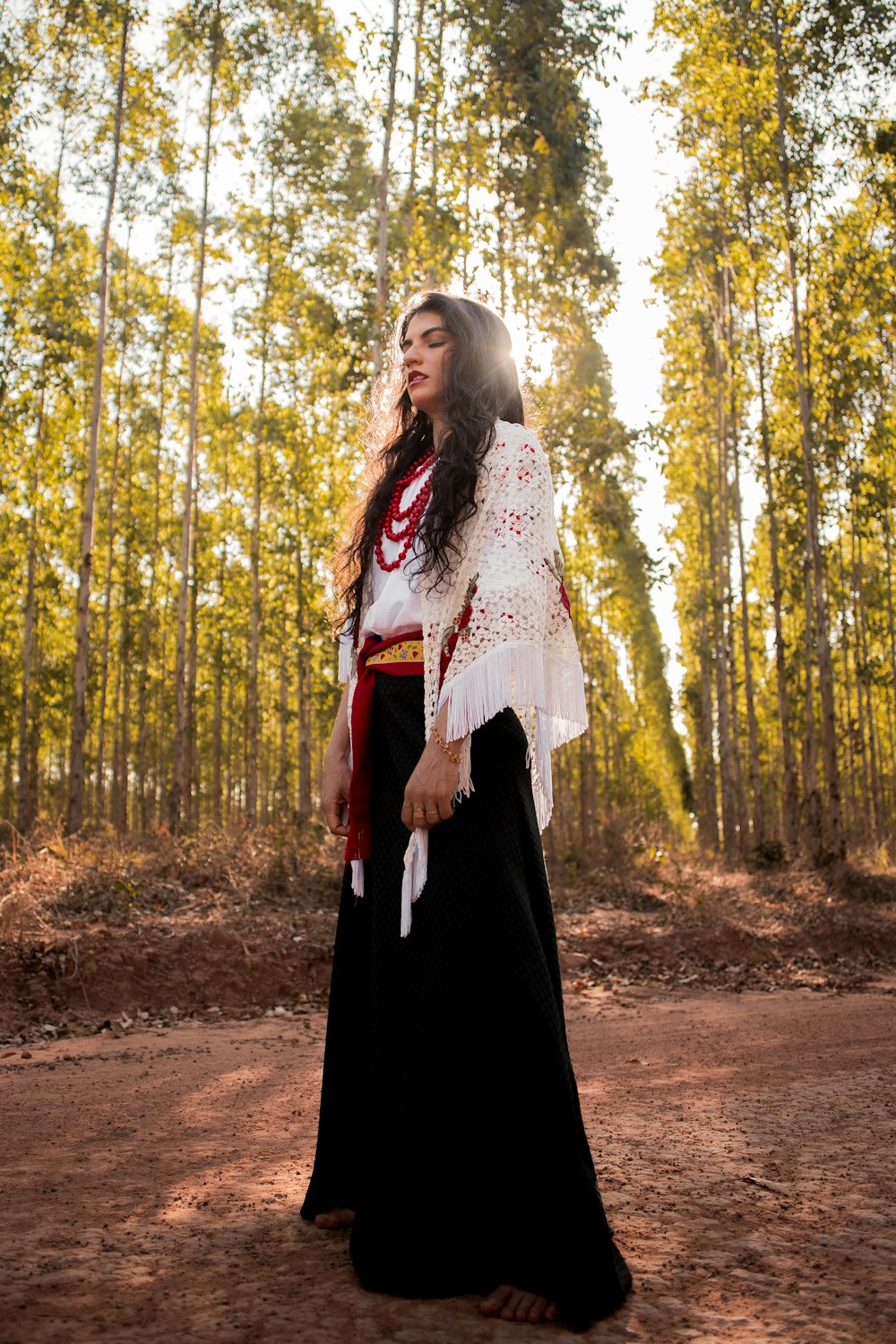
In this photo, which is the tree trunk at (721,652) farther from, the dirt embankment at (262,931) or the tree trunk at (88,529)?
the tree trunk at (88,529)

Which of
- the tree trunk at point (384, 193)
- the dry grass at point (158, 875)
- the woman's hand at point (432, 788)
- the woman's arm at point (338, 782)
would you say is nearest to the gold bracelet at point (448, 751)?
the woman's hand at point (432, 788)

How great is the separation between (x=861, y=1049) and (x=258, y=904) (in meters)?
5.50

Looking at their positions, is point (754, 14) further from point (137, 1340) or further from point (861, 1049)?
point (137, 1340)

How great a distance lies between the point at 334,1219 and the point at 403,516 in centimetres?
176

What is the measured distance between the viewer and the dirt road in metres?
1.98

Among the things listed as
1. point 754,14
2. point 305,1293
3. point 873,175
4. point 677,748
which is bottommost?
point 305,1293

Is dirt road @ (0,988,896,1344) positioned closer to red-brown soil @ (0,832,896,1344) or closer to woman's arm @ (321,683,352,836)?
red-brown soil @ (0,832,896,1344)

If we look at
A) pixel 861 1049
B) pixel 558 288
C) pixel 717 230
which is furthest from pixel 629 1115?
pixel 717 230

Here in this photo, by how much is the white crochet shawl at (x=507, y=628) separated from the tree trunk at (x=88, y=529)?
1072 cm

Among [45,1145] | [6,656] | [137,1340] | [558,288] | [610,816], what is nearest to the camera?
[137,1340]

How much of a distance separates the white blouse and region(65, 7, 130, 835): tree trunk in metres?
10.4

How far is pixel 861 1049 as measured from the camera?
17.1 feet

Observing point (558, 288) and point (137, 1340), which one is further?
point (558, 288)

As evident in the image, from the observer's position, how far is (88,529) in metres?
13.0
